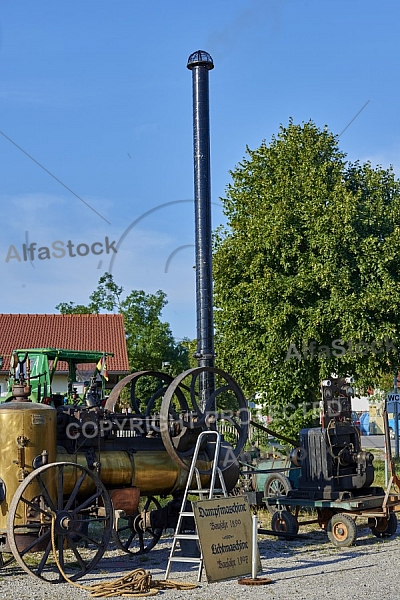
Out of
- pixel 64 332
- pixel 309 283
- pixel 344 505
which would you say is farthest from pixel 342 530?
pixel 64 332

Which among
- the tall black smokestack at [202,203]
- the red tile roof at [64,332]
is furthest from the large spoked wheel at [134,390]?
the red tile roof at [64,332]

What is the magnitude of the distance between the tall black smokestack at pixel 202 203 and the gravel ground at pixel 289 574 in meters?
3.88

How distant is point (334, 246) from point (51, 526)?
1290cm

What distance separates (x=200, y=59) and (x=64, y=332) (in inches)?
982

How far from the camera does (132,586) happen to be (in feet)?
26.9

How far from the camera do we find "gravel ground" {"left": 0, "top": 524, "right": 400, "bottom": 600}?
320 inches

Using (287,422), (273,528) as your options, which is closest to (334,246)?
(287,422)

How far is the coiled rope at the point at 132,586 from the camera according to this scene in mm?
8047

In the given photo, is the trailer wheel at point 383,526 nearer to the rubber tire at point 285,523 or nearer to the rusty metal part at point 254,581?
the rubber tire at point 285,523

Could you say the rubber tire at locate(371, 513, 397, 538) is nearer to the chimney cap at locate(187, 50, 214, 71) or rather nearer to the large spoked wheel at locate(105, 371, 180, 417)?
the large spoked wheel at locate(105, 371, 180, 417)

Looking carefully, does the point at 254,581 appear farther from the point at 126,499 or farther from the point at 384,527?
the point at 384,527

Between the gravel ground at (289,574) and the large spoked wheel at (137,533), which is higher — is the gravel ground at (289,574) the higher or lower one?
the lower one

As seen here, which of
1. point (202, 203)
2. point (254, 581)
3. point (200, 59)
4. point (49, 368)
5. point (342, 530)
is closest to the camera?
point (254, 581)

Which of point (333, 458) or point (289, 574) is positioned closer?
point (289, 574)
